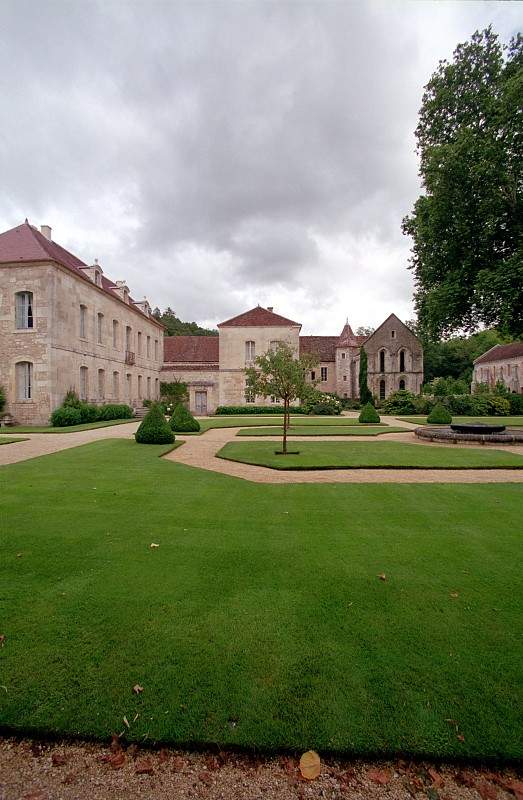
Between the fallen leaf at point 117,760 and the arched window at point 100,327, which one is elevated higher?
the arched window at point 100,327

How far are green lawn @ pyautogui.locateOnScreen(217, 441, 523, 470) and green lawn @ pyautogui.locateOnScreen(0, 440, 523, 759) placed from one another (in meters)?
3.92

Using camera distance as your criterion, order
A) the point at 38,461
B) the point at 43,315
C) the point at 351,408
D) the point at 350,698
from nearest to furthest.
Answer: the point at 350,698, the point at 38,461, the point at 43,315, the point at 351,408

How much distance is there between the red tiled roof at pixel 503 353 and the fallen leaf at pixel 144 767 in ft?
173

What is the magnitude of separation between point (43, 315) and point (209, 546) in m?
21.3

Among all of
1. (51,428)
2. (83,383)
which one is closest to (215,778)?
(51,428)

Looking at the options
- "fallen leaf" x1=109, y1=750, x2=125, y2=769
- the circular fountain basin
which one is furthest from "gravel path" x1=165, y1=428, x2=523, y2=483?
"fallen leaf" x1=109, y1=750, x2=125, y2=769

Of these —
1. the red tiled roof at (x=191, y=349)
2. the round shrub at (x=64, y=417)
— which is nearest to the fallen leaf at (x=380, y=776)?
the round shrub at (x=64, y=417)

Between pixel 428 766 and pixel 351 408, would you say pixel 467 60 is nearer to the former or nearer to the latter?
pixel 428 766

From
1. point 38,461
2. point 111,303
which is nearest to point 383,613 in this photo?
point 38,461

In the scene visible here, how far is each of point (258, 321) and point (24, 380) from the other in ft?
67.5

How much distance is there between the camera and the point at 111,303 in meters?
28.6

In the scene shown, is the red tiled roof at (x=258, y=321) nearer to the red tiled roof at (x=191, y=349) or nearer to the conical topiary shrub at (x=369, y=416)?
the red tiled roof at (x=191, y=349)

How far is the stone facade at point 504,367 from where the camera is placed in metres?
45.6

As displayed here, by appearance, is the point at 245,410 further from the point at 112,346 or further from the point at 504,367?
the point at 504,367
